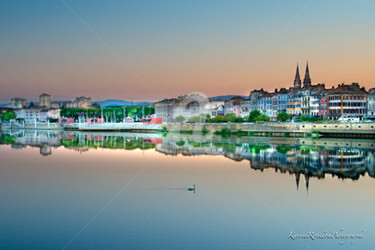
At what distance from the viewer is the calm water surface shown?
13.2 m

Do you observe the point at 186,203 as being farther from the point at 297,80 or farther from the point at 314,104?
the point at 297,80

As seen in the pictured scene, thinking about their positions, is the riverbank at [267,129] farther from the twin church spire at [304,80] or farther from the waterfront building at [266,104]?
the twin church spire at [304,80]

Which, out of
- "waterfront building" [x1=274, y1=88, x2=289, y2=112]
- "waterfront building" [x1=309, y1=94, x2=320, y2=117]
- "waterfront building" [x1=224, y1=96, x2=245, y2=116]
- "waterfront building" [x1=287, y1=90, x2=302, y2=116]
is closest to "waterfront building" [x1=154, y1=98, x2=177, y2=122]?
"waterfront building" [x1=224, y1=96, x2=245, y2=116]

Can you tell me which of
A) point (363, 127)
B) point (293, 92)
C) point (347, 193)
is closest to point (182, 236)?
point (347, 193)

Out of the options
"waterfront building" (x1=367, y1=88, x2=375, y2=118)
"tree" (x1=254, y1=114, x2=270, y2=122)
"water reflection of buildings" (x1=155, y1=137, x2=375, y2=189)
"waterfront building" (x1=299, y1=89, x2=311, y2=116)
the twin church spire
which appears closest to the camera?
"water reflection of buildings" (x1=155, y1=137, x2=375, y2=189)

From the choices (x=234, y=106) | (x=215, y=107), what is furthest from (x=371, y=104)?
(x=215, y=107)

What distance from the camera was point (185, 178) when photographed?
24.0m

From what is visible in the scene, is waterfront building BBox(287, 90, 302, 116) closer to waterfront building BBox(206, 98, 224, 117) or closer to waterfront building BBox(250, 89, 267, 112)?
waterfront building BBox(250, 89, 267, 112)

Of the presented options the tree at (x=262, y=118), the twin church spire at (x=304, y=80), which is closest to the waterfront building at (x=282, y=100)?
the twin church spire at (x=304, y=80)

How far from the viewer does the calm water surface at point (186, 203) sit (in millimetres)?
13205

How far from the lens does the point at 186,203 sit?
17.5 metres

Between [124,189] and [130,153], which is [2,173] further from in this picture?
[130,153]

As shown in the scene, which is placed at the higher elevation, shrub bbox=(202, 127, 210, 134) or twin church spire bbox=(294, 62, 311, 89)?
twin church spire bbox=(294, 62, 311, 89)

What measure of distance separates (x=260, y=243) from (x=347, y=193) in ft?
28.2
